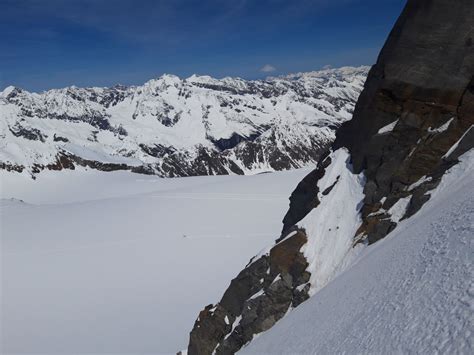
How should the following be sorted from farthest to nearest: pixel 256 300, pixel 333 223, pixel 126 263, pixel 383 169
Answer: pixel 126 263, pixel 333 223, pixel 383 169, pixel 256 300

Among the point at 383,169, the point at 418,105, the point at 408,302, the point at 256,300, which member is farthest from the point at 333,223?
the point at 408,302

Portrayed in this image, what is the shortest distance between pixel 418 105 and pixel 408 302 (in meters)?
10.9

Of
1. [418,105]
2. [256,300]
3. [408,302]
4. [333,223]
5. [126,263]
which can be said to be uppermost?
[126,263]

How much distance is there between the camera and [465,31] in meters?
14.3

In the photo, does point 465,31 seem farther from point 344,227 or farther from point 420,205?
point 344,227

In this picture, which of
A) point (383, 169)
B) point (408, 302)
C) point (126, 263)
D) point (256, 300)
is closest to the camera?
point (408, 302)

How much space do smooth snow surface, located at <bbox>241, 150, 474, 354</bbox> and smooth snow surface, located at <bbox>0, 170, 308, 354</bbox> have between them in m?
16.4

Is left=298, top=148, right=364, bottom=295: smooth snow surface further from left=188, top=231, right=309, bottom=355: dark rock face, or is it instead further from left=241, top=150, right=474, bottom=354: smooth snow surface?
left=241, top=150, right=474, bottom=354: smooth snow surface

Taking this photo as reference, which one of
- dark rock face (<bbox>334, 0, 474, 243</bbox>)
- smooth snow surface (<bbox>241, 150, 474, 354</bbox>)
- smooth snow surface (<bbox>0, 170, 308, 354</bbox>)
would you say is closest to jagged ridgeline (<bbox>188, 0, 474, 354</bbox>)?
dark rock face (<bbox>334, 0, 474, 243</bbox>)

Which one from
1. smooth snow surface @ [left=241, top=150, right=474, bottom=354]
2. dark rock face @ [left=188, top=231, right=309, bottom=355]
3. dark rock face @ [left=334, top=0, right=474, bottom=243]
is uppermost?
dark rock face @ [left=334, top=0, right=474, bottom=243]

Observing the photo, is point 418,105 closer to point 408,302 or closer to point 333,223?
point 333,223

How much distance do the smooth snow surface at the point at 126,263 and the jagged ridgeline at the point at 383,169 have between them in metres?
8.93

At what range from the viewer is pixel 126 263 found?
32.9 metres

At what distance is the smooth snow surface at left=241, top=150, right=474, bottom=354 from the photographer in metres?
5.54
